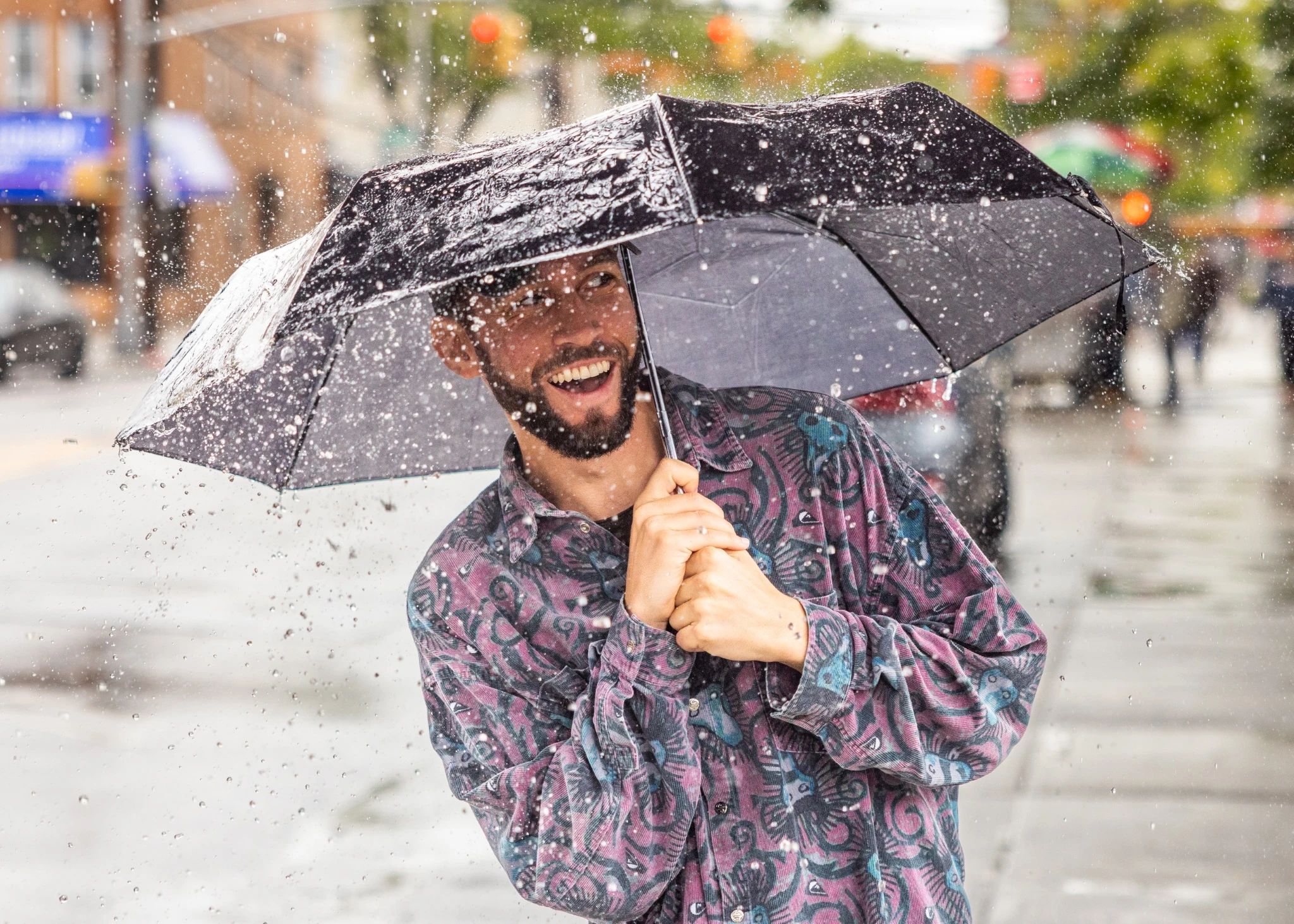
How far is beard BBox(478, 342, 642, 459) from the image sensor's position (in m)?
2.17

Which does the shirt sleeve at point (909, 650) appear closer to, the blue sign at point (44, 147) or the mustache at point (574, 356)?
the mustache at point (574, 356)

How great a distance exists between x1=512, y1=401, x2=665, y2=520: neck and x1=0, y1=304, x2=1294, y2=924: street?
8.43 feet

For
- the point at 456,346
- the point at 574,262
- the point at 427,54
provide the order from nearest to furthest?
the point at 574,262 < the point at 456,346 < the point at 427,54

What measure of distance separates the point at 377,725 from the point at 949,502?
335cm

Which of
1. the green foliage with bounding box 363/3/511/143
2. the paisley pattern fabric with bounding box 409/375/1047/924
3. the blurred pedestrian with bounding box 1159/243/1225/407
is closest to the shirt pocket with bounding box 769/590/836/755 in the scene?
the paisley pattern fabric with bounding box 409/375/1047/924

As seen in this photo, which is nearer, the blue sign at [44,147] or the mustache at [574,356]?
the mustache at [574,356]

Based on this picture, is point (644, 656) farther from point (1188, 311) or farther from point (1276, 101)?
point (1188, 311)

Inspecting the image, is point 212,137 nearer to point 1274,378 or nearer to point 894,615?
point 1274,378

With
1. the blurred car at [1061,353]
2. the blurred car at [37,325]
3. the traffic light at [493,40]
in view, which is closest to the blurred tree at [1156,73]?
the blurred car at [1061,353]

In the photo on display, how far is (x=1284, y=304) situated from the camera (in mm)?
20484

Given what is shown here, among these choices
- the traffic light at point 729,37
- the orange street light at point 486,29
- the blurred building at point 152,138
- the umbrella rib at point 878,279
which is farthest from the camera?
the blurred building at point 152,138

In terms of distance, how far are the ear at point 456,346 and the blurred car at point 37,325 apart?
21680mm

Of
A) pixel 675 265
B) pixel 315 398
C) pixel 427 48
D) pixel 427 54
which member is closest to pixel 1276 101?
pixel 675 265

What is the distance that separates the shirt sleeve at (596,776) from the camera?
1.99 meters
